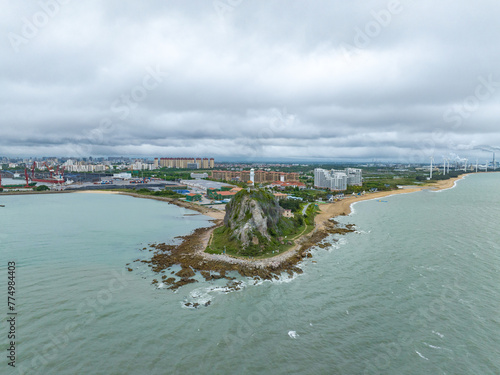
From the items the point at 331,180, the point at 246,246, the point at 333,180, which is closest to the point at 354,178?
the point at 333,180

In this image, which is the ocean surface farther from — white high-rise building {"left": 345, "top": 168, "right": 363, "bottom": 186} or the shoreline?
white high-rise building {"left": 345, "top": 168, "right": 363, "bottom": 186}

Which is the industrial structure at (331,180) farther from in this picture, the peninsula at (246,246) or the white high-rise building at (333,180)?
the peninsula at (246,246)

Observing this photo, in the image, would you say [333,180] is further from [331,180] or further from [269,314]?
[269,314]

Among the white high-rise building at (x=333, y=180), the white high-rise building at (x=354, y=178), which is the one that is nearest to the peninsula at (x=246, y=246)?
the white high-rise building at (x=333, y=180)

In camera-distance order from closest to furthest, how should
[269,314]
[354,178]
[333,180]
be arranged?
[269,314] < [333,180] < [354,178]

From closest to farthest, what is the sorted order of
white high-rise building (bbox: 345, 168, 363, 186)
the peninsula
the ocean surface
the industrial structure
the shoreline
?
the ocean surface
the shoreline
the peninsula
the industrial structure
white high-rise building (bbox: 345, 168, 363, 186)

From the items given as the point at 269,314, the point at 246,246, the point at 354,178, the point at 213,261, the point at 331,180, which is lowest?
the point at 269,314

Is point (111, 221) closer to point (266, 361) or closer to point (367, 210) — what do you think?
point (266, 361)

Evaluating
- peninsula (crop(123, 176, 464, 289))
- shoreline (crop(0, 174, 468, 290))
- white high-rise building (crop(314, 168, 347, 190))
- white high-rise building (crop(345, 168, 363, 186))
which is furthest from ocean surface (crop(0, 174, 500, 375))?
white high-rise building (crop(345, 168, 363, 186))
